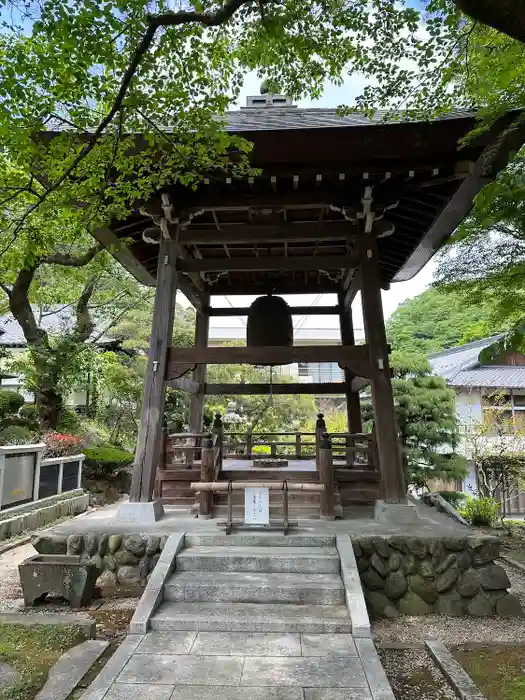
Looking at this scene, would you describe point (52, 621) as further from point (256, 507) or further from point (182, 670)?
point (256, 507)

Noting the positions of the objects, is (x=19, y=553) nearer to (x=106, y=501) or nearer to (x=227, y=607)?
(x=227, y=607)

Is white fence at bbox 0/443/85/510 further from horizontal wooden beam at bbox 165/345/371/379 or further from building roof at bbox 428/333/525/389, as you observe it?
building roof at bbox 428/333/525/389

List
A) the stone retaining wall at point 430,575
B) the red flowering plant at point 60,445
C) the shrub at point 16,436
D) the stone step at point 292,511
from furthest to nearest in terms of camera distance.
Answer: the red flowering plant at point 60,445 < the shrub at point 16,436 < the stone step at point 292,511 < the stone retaining wall at point 430,575

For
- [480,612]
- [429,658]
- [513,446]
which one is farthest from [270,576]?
[513,446]

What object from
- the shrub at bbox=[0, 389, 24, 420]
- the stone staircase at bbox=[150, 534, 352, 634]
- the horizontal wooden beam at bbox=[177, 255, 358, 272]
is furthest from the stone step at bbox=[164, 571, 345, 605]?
the shrub at bbox=[0, 389, 24, 420]

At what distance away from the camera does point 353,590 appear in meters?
4.39

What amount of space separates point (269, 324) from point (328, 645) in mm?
5118

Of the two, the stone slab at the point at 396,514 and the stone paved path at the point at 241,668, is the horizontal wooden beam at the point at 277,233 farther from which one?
the stone paved path at the point at 241,668

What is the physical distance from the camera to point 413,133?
5555 millimetres

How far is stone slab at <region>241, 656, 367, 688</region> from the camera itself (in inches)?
127

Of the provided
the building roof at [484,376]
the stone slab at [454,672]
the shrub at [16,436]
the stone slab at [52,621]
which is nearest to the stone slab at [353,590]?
the stone slab at [454,672]

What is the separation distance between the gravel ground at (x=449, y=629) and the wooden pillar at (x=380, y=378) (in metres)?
1.49

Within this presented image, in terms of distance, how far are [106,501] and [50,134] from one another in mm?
10039

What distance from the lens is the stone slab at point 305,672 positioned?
10.6ft
